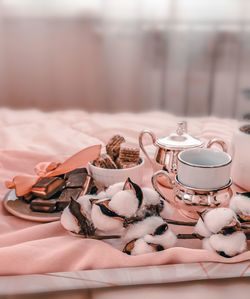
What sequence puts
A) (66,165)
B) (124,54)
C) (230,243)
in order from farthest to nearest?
(124,54) < (66,165) < (230,243)

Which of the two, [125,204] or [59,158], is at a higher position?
[125,204]

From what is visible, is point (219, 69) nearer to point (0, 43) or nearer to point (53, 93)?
point (53, 93)

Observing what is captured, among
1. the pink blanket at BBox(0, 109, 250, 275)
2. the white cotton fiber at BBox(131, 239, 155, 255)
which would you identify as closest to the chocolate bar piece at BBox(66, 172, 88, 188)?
the pink blanket at BBox(0, 109, 250, 275)

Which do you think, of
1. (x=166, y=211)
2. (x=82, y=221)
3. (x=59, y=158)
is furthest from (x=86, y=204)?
(x=59, y=158)

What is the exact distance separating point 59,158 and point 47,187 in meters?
0.28

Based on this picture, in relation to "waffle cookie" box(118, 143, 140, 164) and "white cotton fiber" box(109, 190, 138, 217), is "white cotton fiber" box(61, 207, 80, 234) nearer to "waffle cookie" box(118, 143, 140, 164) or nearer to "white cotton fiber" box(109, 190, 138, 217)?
"white cotton fiber" box(109, 190, 138, 217)

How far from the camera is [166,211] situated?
0.79 m

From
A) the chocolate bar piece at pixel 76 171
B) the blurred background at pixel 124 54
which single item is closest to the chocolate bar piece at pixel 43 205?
the chocolate bar piece at pixel 76 171

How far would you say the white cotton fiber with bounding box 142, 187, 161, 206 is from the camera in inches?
29.4

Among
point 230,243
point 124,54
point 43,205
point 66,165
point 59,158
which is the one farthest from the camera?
point 124,54

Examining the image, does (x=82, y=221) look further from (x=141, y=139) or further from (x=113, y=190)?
(x=141, y=139)

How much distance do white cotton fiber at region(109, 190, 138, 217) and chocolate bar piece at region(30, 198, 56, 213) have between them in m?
0.16

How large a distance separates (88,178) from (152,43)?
4.90 feet

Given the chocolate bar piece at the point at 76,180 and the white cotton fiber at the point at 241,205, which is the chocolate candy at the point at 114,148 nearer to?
the chocolate bar piece at the point at 76,180
